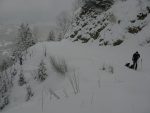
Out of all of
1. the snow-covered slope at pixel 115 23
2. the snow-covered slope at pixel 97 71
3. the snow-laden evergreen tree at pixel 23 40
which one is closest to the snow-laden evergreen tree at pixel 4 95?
the snow-covered slope at pixel 97 71

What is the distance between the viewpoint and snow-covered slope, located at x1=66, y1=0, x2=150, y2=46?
69.7 ft

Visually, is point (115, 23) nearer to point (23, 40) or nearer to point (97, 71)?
point (97, 71)

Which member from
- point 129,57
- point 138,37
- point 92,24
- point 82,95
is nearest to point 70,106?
point 82,95

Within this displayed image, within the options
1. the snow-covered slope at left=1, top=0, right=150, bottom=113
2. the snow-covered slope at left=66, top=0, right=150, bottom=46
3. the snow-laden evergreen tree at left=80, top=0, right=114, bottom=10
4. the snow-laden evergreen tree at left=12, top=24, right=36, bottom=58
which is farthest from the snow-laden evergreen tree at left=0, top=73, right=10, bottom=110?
the snow-laden evergreen tree at left=12, top=24, right=36, bottom=58

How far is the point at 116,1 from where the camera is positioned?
27.0 metres

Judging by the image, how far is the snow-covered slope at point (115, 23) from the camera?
21.2 metres

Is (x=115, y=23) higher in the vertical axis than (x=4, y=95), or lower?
higher

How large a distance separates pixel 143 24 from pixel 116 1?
25.5 feet

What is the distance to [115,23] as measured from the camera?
77.5 feet

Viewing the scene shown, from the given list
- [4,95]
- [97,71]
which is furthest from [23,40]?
[97,71]

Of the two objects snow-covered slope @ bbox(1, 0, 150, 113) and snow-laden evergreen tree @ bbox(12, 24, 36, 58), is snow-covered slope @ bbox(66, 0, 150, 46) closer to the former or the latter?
snow-covered slope @ bbox(1, 0, 150, 113)

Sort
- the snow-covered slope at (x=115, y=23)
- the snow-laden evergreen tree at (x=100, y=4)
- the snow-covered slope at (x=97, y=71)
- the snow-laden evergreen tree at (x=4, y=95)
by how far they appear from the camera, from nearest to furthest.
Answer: the snow-covered slope at (x=97, y=71), the snow-laden evergreen tree at (x=4, y=95), the snow-covered slope at (x=115, y=23), the snow-laden evergreen tree at (x=100, y=4)

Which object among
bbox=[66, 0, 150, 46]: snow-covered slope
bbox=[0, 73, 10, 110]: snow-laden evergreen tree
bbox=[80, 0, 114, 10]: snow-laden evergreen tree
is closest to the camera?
bbox=[0, 73, 10, 110]: snow-laden evergreen tree

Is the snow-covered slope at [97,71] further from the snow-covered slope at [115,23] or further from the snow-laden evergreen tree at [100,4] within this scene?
the snow-laden evergreen tree at [100,4]
